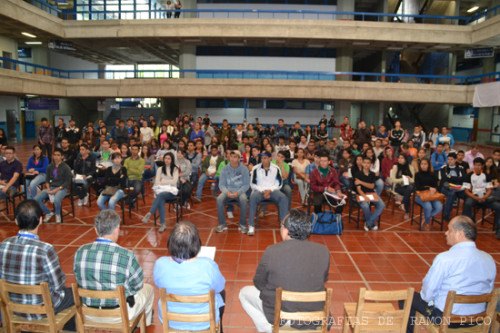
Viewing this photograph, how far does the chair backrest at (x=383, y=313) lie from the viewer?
2.65 metres

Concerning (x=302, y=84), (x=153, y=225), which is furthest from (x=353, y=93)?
(x=153, y=225)

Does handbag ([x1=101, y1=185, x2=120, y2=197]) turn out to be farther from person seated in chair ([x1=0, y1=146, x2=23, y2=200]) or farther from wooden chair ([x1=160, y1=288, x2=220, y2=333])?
wooden chair ([x1=160, y1=288, x2=220, y2=333])

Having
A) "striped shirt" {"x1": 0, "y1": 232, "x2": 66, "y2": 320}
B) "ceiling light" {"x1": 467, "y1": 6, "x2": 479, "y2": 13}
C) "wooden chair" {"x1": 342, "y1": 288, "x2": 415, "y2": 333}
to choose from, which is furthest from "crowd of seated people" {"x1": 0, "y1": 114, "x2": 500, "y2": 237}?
"ceiling light" {"x1": 467, "y1": 6, "x2": 479, "y2": 13}

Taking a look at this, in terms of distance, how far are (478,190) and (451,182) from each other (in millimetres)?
534

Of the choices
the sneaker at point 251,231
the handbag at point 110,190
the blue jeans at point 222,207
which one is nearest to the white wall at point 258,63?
the handbag at point 110,190

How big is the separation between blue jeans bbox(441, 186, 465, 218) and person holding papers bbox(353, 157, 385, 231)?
175 cm

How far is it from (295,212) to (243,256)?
260 centimetres

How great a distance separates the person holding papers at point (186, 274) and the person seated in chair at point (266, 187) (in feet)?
12.6

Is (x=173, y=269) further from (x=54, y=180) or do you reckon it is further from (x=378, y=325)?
(x=54, y=180)

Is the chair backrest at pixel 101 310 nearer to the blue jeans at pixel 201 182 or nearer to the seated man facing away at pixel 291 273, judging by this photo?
the seated man facing away at pixel 291 273

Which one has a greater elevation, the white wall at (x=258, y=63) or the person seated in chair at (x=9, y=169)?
the white wall at (x=258, y=63)

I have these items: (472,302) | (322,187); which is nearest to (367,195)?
(322,187)

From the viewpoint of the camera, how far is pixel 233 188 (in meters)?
7.20

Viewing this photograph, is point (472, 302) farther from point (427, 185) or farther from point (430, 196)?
point (427, 185)
